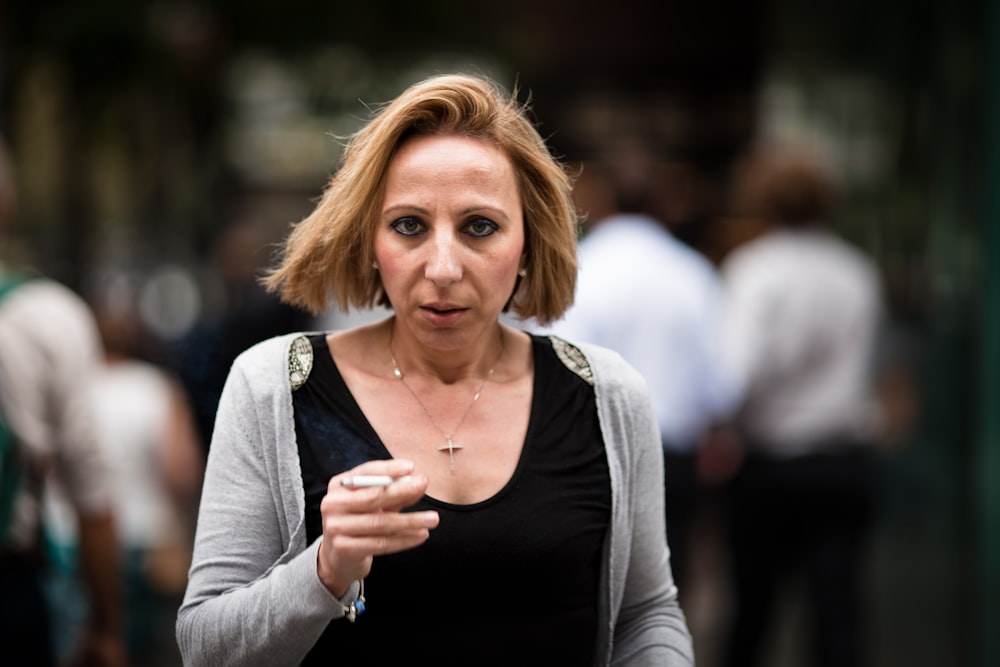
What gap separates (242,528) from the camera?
2.16 m

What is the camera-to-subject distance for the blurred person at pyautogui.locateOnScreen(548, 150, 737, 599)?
17.3 feet

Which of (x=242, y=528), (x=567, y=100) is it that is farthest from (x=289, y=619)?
(x=567, y=100)

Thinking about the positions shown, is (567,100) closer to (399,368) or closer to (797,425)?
(797,425)

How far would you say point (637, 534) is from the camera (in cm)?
241

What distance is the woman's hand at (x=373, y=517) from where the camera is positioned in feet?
6.20

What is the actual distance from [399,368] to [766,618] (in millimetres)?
3555

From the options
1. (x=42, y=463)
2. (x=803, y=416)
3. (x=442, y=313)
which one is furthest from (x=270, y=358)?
(x=803, y=416)

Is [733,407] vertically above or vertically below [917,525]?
above

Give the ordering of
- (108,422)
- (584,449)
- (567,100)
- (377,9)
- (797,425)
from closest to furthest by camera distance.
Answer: (584,449), (797,425), (108,422), (377,9), (567,100)

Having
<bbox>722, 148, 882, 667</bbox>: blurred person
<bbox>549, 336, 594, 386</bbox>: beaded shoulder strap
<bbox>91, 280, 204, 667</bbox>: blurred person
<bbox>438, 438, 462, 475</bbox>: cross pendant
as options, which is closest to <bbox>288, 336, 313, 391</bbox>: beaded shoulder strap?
<bbox>438, 438, 462, 475</bbox>: cross pendant

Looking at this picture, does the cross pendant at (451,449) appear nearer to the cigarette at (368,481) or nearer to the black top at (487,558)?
the black top at (487,558)

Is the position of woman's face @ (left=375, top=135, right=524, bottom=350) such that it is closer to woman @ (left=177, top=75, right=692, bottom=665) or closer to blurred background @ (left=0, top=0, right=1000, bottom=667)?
woman @ (left=177, top=75, right=692, bottom=665)

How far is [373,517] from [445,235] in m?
0.53

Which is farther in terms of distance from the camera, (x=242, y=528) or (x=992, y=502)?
(x=992, y=502)
